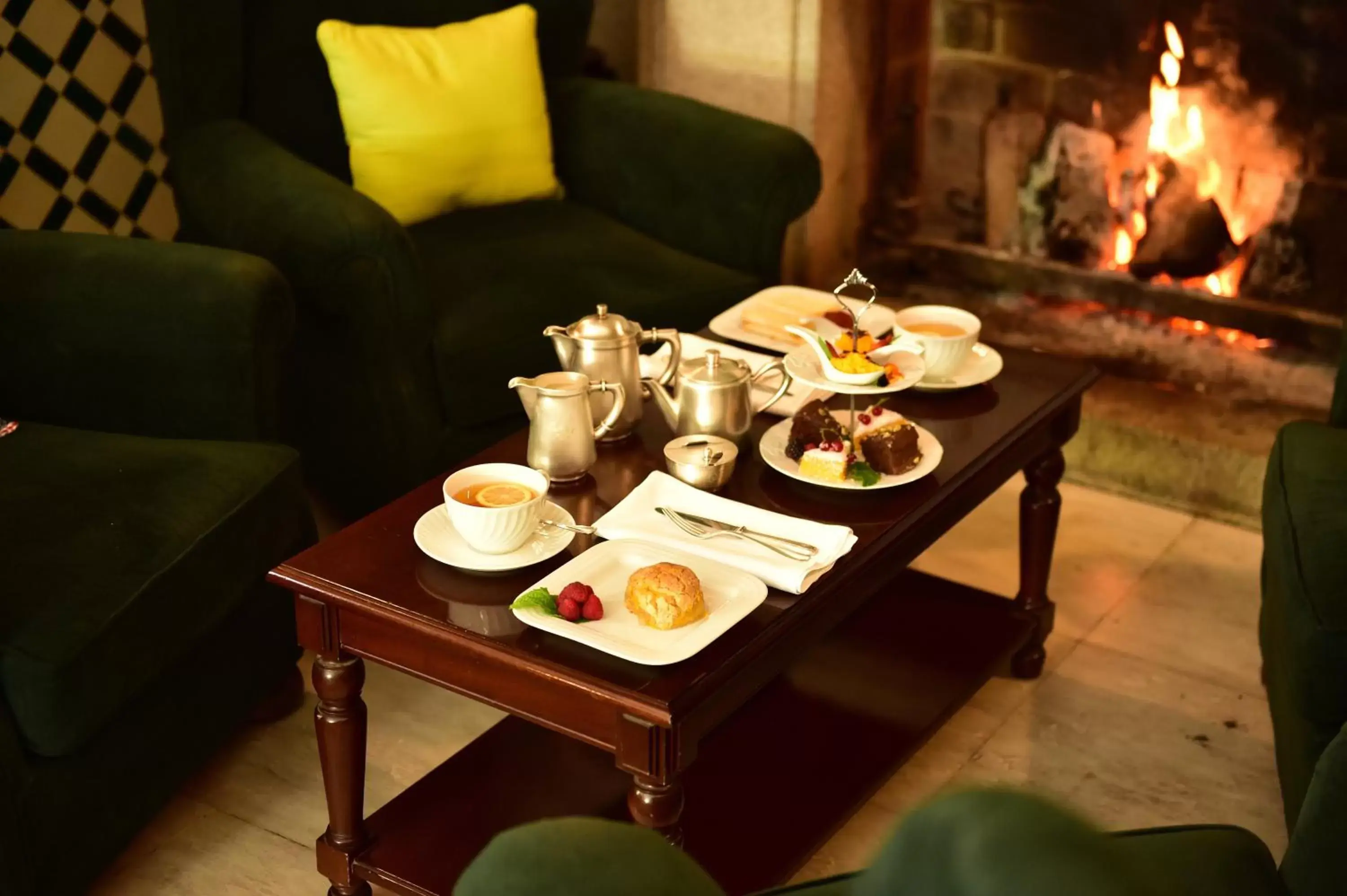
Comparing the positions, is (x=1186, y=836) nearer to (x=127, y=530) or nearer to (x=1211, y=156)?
(x=127, y=530)

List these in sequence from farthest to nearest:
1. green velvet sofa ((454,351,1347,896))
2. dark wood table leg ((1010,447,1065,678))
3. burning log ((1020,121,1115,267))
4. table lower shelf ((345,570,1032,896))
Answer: burning log ((1020,121,1115,267))
dark wood table leg ((1010,447,1065,678))
table lower shelf ((345,570,1032,896))
green velvet sofa ((454,351,1347,896))

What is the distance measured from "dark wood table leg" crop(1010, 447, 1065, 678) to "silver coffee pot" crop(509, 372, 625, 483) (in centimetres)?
70

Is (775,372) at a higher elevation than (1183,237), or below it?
higher

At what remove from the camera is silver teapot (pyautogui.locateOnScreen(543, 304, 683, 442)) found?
1.91 meters

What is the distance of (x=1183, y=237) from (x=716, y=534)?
182 cm

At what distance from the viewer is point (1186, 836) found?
1.36m

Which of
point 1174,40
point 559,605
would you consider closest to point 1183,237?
point 1174,40

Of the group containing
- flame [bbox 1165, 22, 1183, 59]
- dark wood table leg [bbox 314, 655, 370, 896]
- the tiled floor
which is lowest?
the tiled floor

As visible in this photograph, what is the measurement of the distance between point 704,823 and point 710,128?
1.41 metres

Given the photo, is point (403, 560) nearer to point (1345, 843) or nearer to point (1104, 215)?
point (1345, 843)

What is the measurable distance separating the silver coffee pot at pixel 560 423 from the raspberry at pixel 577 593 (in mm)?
290

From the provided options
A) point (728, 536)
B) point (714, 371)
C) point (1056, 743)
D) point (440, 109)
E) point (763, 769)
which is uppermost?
point (440, 109)

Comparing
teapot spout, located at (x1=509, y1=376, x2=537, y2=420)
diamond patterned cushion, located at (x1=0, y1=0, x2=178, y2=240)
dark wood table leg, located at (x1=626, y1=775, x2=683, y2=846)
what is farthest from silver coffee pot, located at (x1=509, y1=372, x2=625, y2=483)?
diamond patterned cushion, located at (x1=0, y1=0, x2=178, y2=240)

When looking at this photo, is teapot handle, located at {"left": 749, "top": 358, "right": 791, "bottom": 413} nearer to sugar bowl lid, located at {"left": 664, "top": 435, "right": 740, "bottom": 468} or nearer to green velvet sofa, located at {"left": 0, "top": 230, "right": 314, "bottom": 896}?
sugar bowl lid, located at {"left": 664, "top": 435, "right": 740, "bottom": 468}
